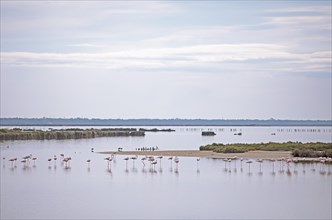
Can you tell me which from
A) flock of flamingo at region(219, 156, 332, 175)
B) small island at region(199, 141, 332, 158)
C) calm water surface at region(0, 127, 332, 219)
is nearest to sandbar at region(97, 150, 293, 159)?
small island at region(199, 141, 332, 158)

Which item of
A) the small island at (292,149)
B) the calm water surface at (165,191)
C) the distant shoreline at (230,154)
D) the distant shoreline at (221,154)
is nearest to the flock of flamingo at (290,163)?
the calm water surface at (165,191)

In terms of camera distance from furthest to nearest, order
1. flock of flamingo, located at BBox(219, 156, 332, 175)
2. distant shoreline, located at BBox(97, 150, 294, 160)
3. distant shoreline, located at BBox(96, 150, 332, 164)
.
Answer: distant shoreline, located at BBox(97, 150, 294, 160)
distant shoreline, located at BBox(96, 150, 332, 164)
flock of flamingo, located at BBox(219, 156, 332, 175)

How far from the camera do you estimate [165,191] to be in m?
29.2

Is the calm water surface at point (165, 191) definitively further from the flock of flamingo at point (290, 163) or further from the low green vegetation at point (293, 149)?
the low green vegetation at point (293, 149)

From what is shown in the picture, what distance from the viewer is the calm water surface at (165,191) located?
2392cm

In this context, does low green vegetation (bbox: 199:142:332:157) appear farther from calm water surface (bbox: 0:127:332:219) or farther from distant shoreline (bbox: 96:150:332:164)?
calm water surface (bbox: 0:127:332:219)

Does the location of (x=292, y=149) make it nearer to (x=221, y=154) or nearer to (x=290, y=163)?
(x=221, y=154)

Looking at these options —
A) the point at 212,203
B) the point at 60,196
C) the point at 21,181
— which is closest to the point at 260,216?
the point at 212,203

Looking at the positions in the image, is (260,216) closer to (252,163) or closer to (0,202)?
(0,202)

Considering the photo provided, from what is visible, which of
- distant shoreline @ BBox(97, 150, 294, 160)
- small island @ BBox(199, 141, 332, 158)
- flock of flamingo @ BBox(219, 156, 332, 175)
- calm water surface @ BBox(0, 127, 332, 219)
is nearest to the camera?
calm water surface @ BBox(0, 127, 332, 219)

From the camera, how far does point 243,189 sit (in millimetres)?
30453

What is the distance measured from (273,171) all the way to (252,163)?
5091mm

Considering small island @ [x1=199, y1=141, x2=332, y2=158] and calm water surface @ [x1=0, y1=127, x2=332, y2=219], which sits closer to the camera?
calm water surface @ [x1=0, y1=127, x2=332, y2=219]

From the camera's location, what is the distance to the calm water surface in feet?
78.5
